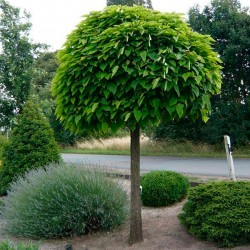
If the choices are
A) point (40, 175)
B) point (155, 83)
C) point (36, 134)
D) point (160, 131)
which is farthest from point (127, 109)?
point (160, 131)

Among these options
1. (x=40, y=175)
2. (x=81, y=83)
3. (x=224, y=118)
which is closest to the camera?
(x=81, y=83)

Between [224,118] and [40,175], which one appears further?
[224,118]

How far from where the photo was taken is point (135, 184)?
559cm

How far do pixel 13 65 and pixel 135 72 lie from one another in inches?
346

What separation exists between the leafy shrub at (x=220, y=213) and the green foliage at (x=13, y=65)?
28.0 ft

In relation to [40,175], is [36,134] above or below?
above

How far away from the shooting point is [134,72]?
16.0ft

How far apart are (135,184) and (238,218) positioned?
4.54 feet

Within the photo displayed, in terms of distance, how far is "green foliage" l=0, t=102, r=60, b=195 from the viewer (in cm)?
845

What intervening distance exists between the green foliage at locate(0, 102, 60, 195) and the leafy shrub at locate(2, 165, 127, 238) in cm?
202

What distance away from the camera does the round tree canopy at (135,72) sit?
15.9 ft

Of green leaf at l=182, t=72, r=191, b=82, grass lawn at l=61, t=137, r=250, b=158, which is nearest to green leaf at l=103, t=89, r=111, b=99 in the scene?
green leaf at l=182, t=72, r=191, b=82

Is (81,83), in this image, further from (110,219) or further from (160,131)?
(160,131)

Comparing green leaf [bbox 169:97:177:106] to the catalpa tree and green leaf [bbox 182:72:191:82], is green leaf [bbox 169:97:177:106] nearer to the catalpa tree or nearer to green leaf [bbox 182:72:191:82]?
the catalpa tree
